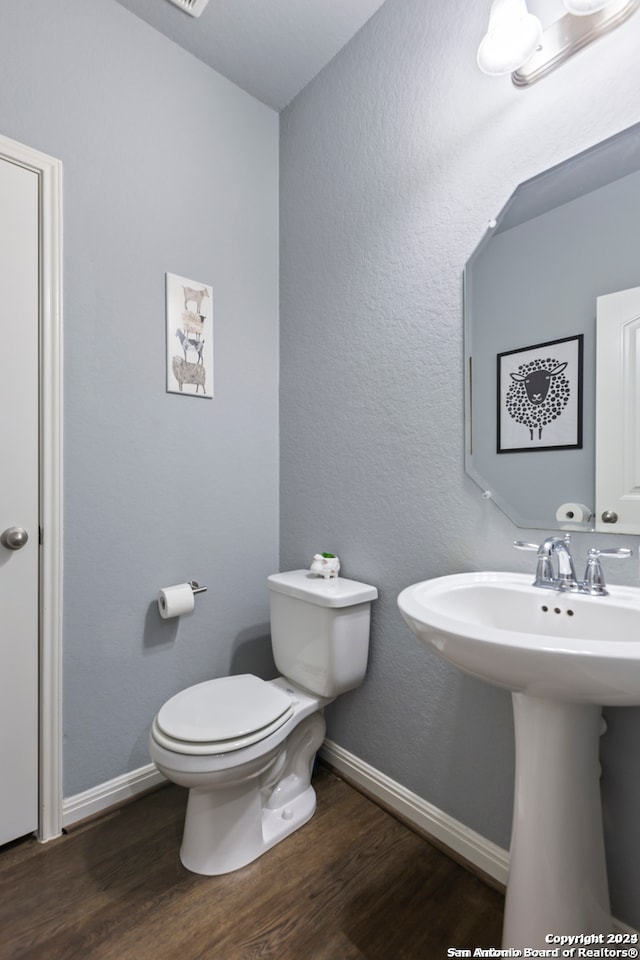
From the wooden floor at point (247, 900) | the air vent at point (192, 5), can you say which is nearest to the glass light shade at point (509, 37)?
the air vent at point (192, 5)

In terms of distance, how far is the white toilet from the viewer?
3.99 ft

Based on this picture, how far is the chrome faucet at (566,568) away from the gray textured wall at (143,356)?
117 centimetres

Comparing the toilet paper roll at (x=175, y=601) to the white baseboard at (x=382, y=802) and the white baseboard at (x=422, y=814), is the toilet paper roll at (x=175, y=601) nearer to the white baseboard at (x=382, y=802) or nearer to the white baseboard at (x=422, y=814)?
the white baseboard at (x=382, y=802)

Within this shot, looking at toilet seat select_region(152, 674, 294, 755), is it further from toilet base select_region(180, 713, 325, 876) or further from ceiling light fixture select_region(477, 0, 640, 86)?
ceiling light fixture select_region(477, 0, 640, 86)

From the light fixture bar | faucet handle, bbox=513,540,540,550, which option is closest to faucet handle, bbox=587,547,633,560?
faucet handle, bbox=513,540,540,550

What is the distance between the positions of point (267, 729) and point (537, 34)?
187cm

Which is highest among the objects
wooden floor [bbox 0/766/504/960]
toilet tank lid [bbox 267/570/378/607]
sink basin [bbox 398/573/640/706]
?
sink basin [bbox 398/573/640/706]

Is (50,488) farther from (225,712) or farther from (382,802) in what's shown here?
(382,802)

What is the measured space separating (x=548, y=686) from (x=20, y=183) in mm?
1833

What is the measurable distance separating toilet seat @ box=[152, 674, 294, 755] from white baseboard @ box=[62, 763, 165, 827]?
1.49 feet

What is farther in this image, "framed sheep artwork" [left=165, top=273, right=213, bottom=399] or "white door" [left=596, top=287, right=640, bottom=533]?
"framed sheep artwork" [left=165, top=273, right=213, bottom=399]

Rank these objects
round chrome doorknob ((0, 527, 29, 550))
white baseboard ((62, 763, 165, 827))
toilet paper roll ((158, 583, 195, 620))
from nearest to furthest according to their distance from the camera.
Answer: round chrome doorknob ((0, 527, 29, 550))
white baseboard ((62, 763, 165, 827))
toilet paper roll ((158, 583, 195, 620))

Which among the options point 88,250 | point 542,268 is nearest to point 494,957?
point 542,268

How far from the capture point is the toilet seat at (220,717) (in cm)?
121
